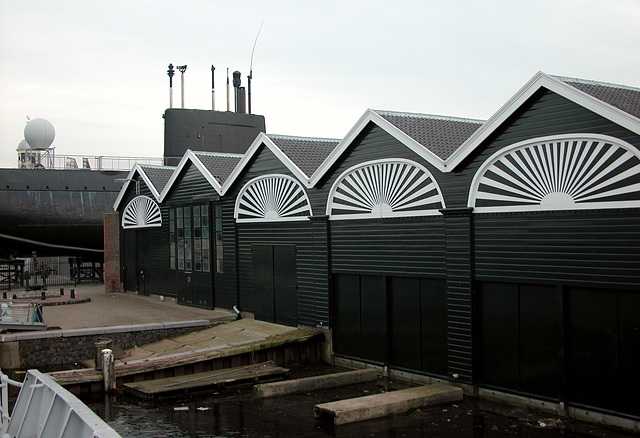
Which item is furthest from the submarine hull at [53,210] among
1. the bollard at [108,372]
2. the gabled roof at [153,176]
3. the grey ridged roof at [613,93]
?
the grey ridged roof at [613,93]

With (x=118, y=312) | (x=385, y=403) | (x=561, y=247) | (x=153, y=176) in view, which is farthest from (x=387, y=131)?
(x=153, y=176)

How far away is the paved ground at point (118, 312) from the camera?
20.5m

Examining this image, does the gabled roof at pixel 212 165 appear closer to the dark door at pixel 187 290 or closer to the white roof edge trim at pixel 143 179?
the white roof edge trim at pixel 143 179

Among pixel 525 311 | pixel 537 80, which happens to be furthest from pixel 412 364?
pixel 537 80

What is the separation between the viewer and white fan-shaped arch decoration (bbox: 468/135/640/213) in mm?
10898

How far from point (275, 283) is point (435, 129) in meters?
6.73

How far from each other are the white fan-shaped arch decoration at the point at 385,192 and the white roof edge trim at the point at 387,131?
1.20 ft

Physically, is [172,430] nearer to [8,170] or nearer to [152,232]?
[152,232]

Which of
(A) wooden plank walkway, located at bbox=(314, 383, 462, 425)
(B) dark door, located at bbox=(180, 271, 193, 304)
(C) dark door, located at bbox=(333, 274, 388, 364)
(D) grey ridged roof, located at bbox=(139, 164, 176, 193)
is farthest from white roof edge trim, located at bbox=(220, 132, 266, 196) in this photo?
(A) wooden plank walkway, located at bbox=(314, 383, 462, 425)

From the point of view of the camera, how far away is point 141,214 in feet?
92.6

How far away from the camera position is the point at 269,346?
55.6 ft

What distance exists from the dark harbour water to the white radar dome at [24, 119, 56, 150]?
31521 mm

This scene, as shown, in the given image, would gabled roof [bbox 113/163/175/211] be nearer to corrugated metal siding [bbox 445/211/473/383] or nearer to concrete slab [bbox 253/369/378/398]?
concrete slab [bbox 253/369/378/398]

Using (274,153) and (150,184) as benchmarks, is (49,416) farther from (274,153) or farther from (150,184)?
(150,184)
